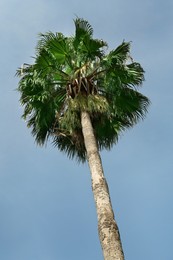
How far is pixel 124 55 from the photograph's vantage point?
1346 centimetres

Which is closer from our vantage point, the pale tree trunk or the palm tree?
the pale tree trunk

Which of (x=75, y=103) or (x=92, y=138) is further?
(x=75, y=103)

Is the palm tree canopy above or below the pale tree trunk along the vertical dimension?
above

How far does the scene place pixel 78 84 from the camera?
503 inches

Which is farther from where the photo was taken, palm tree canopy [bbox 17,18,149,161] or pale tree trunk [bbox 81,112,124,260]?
palm tree canopy [bbox 17,18,149,161]

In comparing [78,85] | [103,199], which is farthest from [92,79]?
[103,199]

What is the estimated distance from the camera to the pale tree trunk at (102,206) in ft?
28.0

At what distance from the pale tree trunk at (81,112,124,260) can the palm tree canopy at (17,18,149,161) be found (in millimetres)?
1300

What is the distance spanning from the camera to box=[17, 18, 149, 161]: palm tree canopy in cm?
1293

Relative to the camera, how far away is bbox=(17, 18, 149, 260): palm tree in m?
12.7

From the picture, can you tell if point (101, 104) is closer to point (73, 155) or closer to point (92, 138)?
point (92, 138)

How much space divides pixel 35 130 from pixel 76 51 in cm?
255

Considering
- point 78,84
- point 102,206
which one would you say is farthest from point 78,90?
point 102,206

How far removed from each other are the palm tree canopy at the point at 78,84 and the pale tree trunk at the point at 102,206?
1300mm
